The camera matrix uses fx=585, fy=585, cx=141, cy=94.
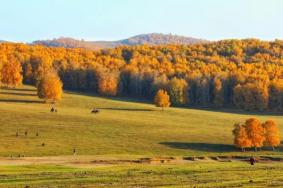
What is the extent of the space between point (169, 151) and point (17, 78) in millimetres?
96880

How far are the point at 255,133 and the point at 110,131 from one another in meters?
27.6

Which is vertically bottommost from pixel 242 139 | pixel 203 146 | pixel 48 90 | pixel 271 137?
pixel 203 146

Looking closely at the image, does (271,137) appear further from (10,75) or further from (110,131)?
(10,75)

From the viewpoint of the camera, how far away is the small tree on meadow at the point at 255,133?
104 m

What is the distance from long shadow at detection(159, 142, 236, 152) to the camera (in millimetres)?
101050

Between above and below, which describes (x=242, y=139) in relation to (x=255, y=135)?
below

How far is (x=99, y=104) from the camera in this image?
165 m

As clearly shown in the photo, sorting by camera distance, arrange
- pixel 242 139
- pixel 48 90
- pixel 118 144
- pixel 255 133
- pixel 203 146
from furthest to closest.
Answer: pixel 48 90 → pixel 255 133 → pixel 242 139 → pixel 203 146 → pixel 118 144

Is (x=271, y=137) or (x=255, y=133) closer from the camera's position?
(x=255, y=133)

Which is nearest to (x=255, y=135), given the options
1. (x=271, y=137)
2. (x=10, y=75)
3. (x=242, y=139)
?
(x=242, y=139)

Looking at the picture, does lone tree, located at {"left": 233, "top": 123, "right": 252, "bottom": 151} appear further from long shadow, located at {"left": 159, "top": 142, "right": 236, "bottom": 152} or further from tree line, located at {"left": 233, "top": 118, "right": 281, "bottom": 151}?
long shadow, located at {"left": 159, "top": 142, "right": 236, "bottom": 152}

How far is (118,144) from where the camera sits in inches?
3939

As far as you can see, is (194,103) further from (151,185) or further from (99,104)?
(151,185)

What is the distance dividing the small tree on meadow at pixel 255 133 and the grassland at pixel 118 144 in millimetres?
2566
